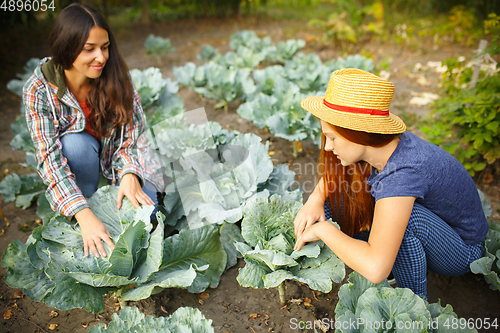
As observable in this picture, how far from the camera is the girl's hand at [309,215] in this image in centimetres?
163

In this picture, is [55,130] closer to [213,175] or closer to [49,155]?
[49,155]

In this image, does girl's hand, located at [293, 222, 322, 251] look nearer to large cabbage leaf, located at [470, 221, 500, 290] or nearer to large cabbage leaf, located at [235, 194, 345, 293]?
large cabbage leaf, located at [235, 194, 345, 293]

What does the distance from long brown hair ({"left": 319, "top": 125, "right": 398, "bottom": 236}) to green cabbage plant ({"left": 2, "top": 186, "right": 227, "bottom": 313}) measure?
0.71 metres

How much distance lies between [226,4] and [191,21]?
1.52 metres

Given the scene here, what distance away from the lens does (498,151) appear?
8.21ft

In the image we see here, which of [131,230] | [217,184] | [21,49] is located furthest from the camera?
[21,49]

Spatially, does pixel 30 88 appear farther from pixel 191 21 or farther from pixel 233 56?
pixel 191 21

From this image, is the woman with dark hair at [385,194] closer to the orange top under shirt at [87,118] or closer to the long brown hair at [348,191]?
the long brown hair at [348,191]

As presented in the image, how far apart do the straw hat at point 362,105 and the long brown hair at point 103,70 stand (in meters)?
1.30

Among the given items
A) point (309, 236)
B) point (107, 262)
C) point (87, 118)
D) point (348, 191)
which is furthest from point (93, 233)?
point (348, 191)

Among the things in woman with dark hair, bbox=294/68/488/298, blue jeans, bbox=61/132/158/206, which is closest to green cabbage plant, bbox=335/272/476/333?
woman with dark hair, bbox=294/68/488/298

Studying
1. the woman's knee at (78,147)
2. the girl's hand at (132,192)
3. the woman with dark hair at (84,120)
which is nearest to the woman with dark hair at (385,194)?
the girl's hand at (132,192)

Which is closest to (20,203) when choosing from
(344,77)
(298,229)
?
(298,229)

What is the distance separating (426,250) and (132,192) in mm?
1583
